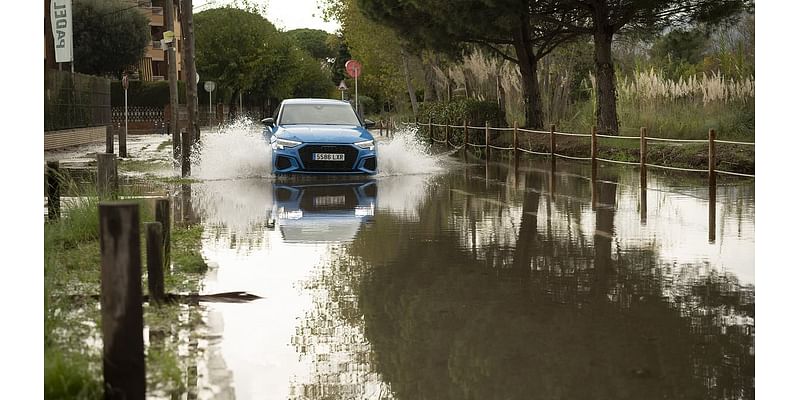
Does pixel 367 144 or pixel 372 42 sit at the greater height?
pixel 372 42

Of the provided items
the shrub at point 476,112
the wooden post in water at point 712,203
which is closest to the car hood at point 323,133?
the wooden post in water at point 712,203

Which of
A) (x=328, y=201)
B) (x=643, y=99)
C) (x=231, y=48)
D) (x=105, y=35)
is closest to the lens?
(x=328, y=201)

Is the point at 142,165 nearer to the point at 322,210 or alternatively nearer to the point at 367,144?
the point at 367,144

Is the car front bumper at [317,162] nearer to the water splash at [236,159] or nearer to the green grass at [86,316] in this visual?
the water splash at [236,159]

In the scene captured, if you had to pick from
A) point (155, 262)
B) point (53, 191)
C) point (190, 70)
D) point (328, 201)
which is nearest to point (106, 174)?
point (53, 191)

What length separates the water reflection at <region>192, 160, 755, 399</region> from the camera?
612 centimetres

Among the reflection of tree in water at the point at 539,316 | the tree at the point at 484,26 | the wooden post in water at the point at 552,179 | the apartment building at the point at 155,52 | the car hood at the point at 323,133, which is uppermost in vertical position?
the apartment building at the point at 155,52

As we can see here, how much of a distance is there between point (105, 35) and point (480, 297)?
68.9 metres

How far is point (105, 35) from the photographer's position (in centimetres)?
7406

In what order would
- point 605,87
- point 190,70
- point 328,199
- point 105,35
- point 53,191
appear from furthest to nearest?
point 105,35, point 605,87, point 190,70, point 328,199, point 53,191

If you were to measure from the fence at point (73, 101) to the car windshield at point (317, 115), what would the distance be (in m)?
11.2

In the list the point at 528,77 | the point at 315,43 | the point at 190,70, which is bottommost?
the point at 528,77

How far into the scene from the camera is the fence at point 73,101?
109 feet

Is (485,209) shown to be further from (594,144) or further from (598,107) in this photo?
(598,107)
